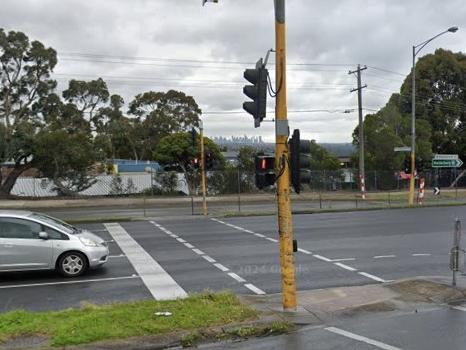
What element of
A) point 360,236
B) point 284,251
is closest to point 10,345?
point 284,251

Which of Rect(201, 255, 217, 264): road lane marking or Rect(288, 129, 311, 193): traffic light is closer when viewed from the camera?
Rect(288, 129, 311, 193): traffic light

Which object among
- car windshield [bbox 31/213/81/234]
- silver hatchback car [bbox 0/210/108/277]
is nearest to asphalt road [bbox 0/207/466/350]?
silver hatchback car [bbox 0/210/108/277]

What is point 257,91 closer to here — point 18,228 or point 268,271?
point 268,271

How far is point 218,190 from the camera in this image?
46.5 m

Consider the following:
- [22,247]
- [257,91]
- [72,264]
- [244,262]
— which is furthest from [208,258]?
[257,91]

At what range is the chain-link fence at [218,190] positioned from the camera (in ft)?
129

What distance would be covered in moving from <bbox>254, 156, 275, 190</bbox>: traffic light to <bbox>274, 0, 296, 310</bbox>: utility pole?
19cm

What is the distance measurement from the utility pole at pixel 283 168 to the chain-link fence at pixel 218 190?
27766mm

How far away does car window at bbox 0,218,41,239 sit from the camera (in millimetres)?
11359

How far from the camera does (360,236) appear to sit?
1834 cm

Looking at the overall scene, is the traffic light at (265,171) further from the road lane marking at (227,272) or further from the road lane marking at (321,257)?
the road lane marking at (321,257)

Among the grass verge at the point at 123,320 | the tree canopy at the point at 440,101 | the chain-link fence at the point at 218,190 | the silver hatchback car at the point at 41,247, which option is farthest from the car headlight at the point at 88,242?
the tree canopy at the point at 440,101

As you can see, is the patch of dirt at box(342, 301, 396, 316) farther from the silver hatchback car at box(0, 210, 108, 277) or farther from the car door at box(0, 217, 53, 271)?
the car door at box(0, 217, 53, 271)

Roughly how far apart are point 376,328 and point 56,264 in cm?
690
